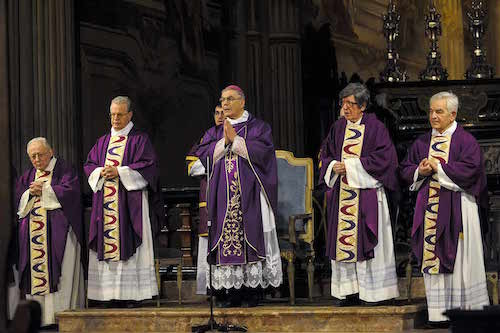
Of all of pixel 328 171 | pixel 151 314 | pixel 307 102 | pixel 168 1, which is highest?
pixel 168 1

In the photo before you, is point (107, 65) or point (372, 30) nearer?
point (107, 65)

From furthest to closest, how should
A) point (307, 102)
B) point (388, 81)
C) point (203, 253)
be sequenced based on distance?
1. point (307, 102)
2. point (388, 81)
3. point (203, 253)

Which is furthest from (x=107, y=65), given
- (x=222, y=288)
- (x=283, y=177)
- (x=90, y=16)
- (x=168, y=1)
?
(x=222, y=288)

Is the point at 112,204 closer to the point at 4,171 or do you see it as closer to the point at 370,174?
the point at 4,171

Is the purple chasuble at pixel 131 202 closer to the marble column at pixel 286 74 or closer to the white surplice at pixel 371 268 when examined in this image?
the white surplice at pixel 371 268

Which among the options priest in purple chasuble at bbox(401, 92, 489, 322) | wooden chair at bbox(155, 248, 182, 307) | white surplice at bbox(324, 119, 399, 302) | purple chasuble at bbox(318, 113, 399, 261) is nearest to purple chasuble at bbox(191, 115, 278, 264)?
purple chasuble at bbox(318, 113, 399, 261)

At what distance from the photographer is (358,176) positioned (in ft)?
34.0

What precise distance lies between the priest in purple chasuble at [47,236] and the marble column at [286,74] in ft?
16.6

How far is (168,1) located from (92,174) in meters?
4.64

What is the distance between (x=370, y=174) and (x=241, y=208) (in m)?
1.09

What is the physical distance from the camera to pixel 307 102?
16547 mm

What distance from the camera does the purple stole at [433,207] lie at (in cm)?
1003

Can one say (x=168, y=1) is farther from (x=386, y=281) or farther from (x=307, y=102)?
(x=386, y=281)

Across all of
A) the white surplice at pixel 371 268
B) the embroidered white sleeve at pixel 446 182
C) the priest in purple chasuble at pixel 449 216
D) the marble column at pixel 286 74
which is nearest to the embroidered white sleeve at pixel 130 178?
the white surplice at pixel 371 268
